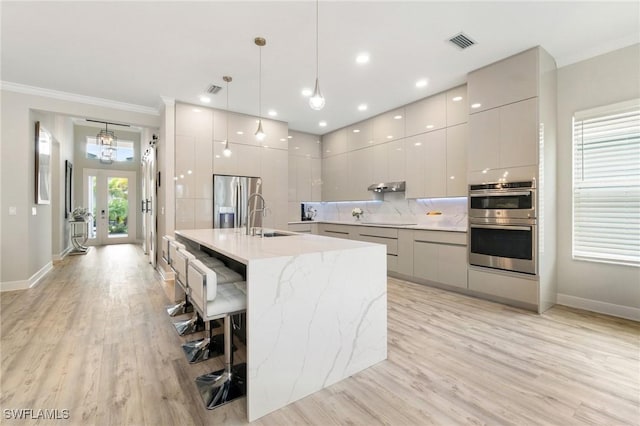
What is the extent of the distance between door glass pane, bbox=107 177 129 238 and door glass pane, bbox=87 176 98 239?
0.34 metres

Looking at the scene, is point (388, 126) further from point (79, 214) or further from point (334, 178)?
point (79, 214)

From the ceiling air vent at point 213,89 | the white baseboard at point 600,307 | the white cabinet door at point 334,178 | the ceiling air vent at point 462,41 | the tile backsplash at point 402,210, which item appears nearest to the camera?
the ceiling air vent at point 462,41

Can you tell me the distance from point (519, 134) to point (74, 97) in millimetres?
6257

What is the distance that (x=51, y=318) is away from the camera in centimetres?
307

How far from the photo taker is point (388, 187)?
514 cm

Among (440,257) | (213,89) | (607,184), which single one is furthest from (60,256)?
(607,184)

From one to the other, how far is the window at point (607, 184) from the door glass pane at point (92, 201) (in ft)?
37.2

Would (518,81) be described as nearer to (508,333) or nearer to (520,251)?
(520,251)

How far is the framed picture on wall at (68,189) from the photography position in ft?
23.3

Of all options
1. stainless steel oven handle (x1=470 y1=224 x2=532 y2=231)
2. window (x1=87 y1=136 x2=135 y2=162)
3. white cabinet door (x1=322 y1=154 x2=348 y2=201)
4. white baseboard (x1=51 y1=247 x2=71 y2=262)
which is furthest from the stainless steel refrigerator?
window (x1=87 y1=136 x2=135 y2=162)

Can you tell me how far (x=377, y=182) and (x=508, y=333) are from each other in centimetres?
330

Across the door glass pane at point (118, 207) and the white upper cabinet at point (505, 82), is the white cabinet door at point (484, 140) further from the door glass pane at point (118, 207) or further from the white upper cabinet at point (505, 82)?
the door glass pane at point (118, 207)

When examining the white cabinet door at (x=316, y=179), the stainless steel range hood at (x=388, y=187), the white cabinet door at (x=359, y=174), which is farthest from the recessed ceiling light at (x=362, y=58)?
the white cabinet door at (x=316, y=179)

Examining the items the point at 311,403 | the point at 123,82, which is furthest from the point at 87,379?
the point at 123,82
